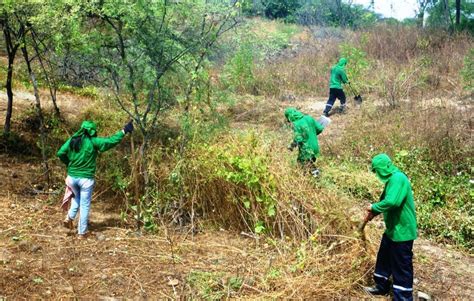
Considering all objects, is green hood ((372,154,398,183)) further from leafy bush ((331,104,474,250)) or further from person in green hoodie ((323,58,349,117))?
person in green hoodie ((323,58,349,117))

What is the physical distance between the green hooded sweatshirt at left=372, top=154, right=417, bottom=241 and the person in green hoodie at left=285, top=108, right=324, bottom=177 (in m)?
2.21

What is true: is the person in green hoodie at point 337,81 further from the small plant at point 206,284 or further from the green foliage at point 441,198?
the small plant at point 206,284

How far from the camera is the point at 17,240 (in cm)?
619

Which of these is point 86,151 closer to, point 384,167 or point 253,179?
point 253,179

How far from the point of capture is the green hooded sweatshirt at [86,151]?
6.39 meters

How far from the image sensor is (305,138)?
298 inches

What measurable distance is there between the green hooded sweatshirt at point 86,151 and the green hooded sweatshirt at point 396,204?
327 cm

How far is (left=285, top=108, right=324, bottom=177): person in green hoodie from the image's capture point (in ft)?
23.9

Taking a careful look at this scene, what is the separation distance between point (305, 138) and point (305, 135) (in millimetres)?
47

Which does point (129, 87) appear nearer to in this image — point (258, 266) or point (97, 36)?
point (97, 36)

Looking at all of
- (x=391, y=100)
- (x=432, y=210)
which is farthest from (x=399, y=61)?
(x=432, y=210)

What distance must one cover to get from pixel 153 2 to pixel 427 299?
4676mm

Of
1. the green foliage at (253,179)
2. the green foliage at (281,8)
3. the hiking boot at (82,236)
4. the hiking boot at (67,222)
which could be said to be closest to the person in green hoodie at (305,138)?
the green foliage at (253,179)

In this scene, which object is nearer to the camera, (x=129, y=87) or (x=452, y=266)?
(x=452, y=266)
